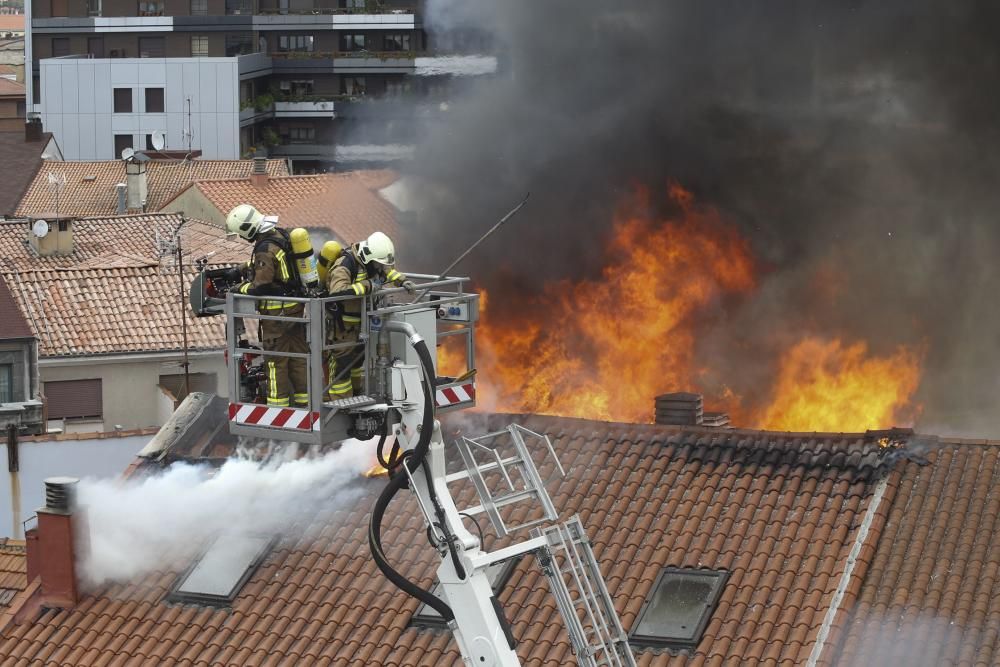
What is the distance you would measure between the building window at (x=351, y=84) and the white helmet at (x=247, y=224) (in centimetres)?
5936

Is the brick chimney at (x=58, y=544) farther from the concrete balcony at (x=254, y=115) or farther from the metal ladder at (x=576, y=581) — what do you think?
the concrete balcony at (x=254, y=115)

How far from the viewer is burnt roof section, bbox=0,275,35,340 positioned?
3234 cm

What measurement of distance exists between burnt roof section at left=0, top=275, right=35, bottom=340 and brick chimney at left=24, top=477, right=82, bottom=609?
48.0ft

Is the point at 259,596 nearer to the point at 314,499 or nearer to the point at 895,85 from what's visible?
the point at 314,499

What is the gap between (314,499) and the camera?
18.9 meters

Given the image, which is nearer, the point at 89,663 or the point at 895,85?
the point at 89,663

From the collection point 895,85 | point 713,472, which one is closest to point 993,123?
point 895,85

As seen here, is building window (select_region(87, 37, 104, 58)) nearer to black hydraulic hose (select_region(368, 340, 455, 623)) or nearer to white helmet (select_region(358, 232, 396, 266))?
white helmet (select_region(358, 232, 396, 266))

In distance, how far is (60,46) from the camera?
3130 inches

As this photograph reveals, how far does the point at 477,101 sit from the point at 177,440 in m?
6.38

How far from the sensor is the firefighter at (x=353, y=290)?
12016 millimetres

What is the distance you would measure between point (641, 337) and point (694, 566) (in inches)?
257

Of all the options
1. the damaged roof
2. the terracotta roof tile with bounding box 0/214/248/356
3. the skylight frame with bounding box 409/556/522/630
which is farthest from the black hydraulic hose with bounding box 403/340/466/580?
the terracotta roof tile with bounding box 0/214/248/356

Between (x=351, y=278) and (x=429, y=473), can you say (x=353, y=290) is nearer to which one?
(x=351, y=278)
